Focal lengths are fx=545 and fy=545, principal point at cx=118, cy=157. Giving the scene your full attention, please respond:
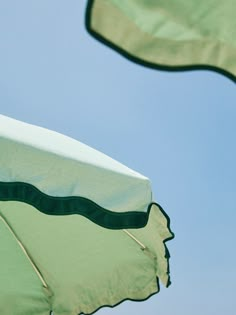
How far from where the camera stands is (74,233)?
11.5ft

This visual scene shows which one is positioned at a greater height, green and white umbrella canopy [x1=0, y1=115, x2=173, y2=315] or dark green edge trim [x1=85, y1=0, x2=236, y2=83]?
dark green edge trim [x1=85, y1=0, x2=236, y2=83]

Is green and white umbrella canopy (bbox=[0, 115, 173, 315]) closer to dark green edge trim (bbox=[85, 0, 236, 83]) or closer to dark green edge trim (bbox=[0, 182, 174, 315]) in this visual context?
dark green edge trim (bbox=[0, 182, 174, 315])

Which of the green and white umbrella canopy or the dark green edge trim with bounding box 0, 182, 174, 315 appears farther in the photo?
the green and white umbrella canopy

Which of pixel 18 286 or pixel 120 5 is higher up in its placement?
pixel 120 5

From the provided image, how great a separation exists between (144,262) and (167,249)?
0.19 meters

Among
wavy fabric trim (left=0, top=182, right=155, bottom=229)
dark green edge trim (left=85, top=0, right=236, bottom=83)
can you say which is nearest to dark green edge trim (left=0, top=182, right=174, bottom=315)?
wavy fabric trim (left=0, top=182, right=155, bottom=229)

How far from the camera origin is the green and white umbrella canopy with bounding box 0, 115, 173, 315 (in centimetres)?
275

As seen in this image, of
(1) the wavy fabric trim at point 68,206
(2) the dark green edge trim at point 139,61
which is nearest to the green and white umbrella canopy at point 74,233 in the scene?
(1) the wavy fabric trim at point 68,206

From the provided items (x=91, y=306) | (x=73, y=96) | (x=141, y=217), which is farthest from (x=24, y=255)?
(x=73, y=96)

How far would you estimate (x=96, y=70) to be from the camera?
6.54m

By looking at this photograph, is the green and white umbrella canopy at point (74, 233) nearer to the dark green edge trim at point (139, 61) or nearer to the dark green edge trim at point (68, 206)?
the dark green edge trim at point (68, 206)

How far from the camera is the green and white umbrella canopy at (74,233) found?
2.75 m

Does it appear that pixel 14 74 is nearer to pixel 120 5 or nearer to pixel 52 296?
pixel 52 296

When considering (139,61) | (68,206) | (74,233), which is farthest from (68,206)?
(139,61)
